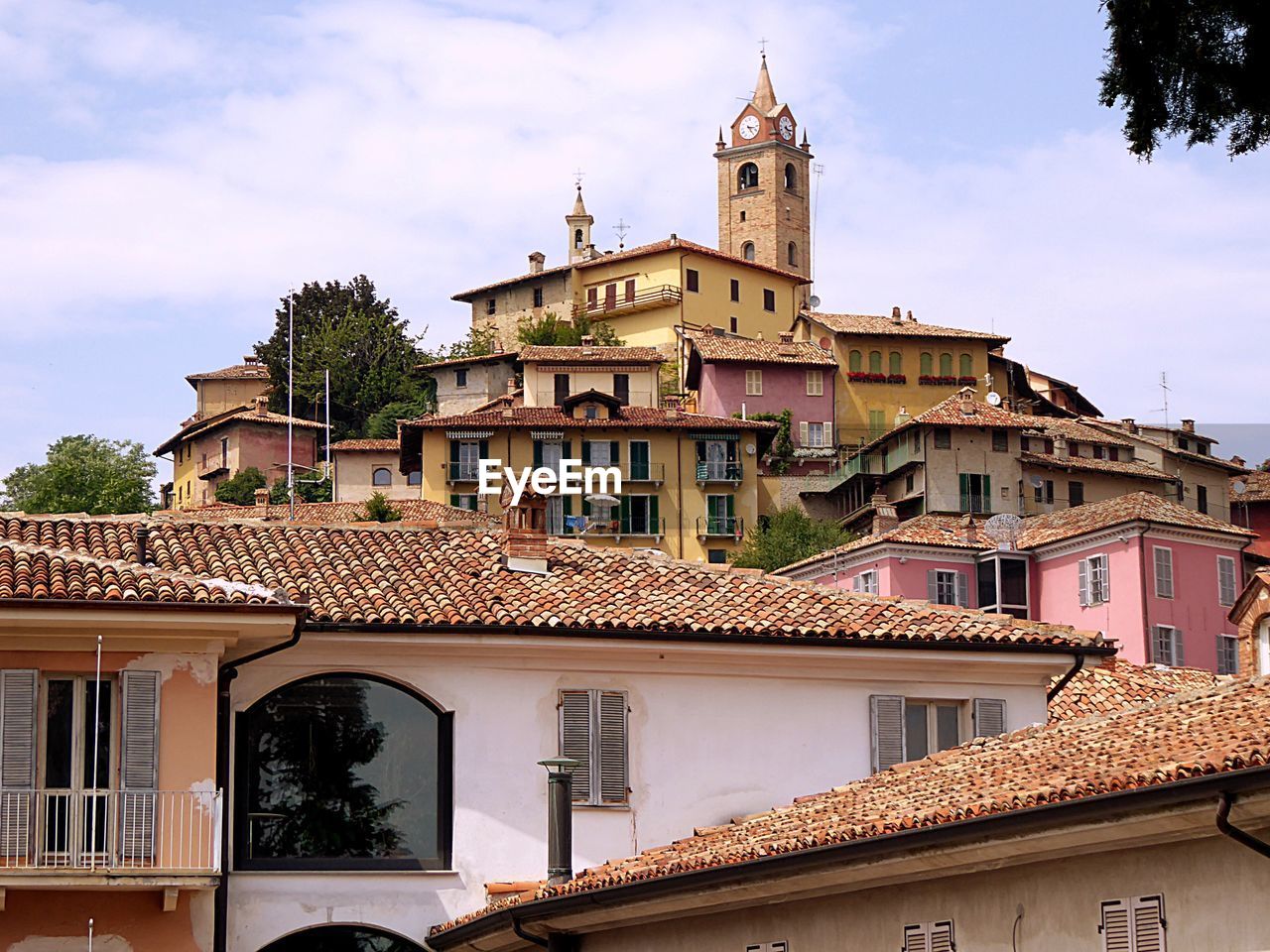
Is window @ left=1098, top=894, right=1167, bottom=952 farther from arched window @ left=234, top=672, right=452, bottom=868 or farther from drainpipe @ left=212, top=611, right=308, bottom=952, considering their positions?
→ arched window @ left=234, top=672, right=452, bottom=868

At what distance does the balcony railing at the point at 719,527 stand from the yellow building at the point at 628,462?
0.13 feet

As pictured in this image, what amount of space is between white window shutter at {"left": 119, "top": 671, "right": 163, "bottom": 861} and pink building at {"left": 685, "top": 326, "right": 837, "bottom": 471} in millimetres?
79668

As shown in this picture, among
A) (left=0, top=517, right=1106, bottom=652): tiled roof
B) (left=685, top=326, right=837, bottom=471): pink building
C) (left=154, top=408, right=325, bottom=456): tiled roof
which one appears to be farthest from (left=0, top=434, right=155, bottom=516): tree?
(left=0, top=517, right=1106, bottom=652): tiled roof

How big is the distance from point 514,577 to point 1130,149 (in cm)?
1316

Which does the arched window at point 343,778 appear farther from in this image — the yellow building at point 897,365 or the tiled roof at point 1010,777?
the yellow building at point 897,365

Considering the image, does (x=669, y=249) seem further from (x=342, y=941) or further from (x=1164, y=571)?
(x=342, y=941)

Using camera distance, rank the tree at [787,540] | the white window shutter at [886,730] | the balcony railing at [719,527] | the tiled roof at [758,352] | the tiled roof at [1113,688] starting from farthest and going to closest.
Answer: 1. the tiled roof at [758,352]
2. the balcony railing at [719,527]
3. the tree at [787,540]
4. the tiled roof at [1113,688]
5. the white window shutter at [886,730]

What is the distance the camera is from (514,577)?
79.6ft

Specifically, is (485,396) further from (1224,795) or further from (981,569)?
(1224,795)

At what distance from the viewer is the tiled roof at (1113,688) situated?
2531cm

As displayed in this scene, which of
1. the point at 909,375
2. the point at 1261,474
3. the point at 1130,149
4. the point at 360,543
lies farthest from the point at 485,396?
the point at 1130,149

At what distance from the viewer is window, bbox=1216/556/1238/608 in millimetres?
71062

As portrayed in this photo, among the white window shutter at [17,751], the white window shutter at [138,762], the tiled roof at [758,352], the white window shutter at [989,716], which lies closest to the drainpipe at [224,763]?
the white window shutter at [138,762]

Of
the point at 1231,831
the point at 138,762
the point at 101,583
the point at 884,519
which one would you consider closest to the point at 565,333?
the point at 884,519
